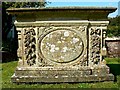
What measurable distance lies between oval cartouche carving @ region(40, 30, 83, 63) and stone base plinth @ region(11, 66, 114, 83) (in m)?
0.29

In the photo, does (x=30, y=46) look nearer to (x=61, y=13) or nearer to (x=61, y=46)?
(x=61, y=46)

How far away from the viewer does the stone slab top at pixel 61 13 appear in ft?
25.8

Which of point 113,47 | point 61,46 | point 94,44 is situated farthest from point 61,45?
point 113,47

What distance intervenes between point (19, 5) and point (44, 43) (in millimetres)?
10334

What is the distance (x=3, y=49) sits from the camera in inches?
661

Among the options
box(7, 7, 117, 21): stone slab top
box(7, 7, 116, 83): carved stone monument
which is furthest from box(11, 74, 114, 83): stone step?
box(7, 7, 117, 21): stone slab top

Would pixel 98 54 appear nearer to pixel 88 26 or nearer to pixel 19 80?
pixel 88 26

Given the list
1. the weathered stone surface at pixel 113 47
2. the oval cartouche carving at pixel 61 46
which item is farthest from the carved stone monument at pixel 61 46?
the weathered stone surface at pixel 113 47

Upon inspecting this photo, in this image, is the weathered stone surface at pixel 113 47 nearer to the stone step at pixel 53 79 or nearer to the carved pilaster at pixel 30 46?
the stone step at pixel 53 79

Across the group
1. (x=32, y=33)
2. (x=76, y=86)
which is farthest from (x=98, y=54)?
(x=32, y=33)

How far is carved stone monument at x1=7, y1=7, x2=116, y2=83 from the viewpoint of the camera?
26.4 feet

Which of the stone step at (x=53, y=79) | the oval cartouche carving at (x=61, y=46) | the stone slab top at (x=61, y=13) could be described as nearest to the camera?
the stone slab top at (x=61, y=13)

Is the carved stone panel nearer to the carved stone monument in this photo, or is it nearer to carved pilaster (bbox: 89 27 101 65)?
the carved stone monument

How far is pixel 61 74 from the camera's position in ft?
26.5
